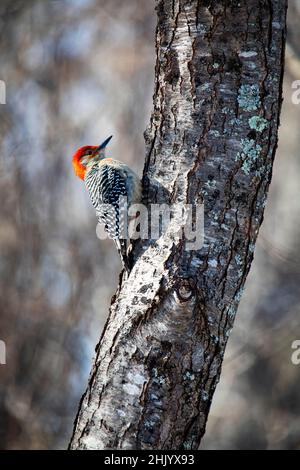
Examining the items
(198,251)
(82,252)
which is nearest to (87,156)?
(82,252)

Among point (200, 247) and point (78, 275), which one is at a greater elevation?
point (78, 275)

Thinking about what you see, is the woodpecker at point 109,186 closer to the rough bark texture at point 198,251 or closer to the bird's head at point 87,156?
the bird's head at point 87,156

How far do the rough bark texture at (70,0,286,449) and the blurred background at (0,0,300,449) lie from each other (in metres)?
4.36

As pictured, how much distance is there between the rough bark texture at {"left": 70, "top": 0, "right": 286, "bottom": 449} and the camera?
295 cm

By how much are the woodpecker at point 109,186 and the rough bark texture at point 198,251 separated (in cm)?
75

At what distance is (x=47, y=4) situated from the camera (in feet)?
27.9

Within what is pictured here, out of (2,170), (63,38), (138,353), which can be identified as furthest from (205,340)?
(63,38)

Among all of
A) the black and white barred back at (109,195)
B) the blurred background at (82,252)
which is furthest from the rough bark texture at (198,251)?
the blurred background at (82,252)

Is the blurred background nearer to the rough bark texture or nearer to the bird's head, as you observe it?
the bird's head

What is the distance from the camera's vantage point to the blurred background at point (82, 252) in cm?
751

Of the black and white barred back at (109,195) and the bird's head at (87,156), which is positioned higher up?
the bird's head at (87,156)

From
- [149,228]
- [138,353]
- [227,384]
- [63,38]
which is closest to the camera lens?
[138,353]

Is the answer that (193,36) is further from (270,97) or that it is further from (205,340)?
(205,340)

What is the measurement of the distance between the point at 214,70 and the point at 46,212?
16.4 ft
